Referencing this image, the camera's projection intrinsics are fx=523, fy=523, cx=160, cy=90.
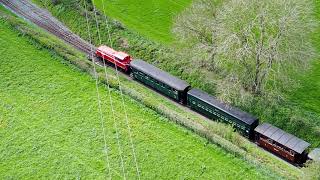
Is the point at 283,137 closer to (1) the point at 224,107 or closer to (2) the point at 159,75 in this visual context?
(1) the point at 224,107

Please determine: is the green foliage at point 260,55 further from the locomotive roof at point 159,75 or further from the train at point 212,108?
the locomotive roof at point 159,75

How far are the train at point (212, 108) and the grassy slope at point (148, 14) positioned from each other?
A: 5.90 m

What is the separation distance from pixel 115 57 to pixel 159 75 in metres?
6.52

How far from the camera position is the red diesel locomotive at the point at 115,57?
61125 mm

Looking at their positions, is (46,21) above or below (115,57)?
above

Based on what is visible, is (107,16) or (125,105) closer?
(125,105)

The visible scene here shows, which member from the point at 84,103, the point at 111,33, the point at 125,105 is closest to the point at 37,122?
the point at 84,103

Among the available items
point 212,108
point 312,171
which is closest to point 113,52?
point 212,108

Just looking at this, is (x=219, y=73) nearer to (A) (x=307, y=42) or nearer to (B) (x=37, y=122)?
(A) (x=307, y=42)

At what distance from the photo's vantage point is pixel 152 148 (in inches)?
2039

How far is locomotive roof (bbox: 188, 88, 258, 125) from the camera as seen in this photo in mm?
52459

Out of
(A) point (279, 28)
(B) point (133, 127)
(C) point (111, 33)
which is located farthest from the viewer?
(C) point (111, 33)

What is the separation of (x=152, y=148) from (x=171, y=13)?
23.3 m

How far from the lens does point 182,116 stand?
55.4 m
